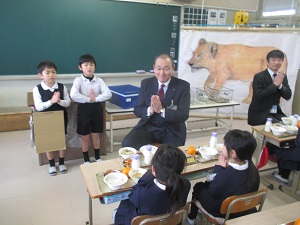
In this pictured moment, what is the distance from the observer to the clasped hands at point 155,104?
2373mm

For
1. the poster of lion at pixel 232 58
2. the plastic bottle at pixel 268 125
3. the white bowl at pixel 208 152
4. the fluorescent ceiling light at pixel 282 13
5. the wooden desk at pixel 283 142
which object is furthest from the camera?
the fluorescent ceiling light at pixel 282 13

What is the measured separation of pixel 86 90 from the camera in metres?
2.90

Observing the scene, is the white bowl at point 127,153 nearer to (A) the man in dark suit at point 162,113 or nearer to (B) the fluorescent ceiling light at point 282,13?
(A) the man in dark suit at point 162,113

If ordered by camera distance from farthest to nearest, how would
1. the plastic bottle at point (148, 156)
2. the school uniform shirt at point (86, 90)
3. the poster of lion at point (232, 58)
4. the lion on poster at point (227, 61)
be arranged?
the lion on poster at point (227, 61), the poster of lion at point (232, 58), the school uniform shirt at point (86, 90), the plastic bottle at point (148, 156)

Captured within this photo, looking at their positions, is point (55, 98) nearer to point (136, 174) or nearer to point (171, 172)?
point (136, 174)

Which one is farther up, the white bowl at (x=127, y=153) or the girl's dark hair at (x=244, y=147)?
the girl's dark hair at (x=244, y=147)

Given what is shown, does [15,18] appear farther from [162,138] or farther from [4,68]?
[162,138]

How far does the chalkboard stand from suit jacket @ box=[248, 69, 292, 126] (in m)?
2.11

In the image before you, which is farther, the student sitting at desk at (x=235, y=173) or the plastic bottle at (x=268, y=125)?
the plastic bottle at (x=268, y=125)

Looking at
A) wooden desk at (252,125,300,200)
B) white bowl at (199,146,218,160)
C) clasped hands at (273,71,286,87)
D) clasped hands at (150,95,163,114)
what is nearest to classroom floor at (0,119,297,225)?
wooden desk at (252,125,300,200)

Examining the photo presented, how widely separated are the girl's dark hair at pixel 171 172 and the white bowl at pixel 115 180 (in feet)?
1.06

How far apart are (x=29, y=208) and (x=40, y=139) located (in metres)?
0.72

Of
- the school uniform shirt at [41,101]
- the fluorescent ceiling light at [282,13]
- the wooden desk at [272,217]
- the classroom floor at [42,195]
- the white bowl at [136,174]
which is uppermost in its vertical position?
the fluorescent ceiling light at [282,13]

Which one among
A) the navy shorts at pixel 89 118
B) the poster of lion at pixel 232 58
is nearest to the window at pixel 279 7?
the poster of lion at pixel 232 58
